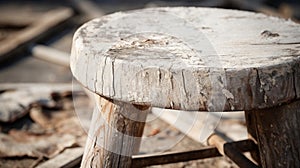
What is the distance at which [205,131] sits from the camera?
1.89m

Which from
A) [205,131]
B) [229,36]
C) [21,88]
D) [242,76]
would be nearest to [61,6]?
[21,88]

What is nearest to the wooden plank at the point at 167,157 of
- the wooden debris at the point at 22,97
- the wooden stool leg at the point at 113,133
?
the wooden stool leg at the point at 113,133

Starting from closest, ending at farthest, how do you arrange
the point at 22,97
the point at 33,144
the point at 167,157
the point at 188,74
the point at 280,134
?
the point at 188,74 < the point at 280,134 < the point at 167,157 < the point at 33,144 < the point at 22,97

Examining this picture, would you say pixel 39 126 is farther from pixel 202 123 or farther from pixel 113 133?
pixel 113 133

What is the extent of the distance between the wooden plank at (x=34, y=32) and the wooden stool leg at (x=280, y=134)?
73.6 inches

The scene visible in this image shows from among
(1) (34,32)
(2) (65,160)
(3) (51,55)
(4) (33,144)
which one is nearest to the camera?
(2) (65,160)

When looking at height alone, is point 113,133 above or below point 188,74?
below

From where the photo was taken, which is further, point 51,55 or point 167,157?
→ point 51,55

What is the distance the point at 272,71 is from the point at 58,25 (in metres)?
2.39

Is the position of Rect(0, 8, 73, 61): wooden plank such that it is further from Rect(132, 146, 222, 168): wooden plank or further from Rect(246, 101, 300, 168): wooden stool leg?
Rect(246, 101, 300, 168): wooden stool leg

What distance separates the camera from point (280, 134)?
4.19 feet

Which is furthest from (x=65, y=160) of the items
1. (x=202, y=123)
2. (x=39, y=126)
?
(x=202, y=123)

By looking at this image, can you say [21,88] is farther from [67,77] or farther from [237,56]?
[237,56]

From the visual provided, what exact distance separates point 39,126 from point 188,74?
116 cm
